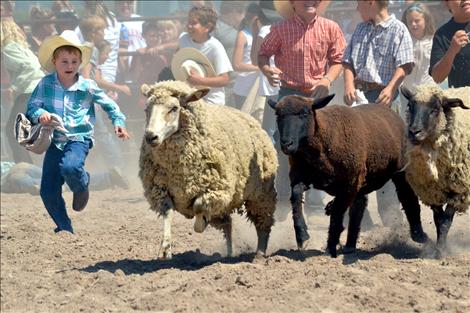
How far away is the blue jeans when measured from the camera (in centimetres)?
880

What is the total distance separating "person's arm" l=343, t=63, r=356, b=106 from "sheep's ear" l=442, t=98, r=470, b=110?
1485 millimetres

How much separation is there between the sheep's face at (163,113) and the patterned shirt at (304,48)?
79.3 inches

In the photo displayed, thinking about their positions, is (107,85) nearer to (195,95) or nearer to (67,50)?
(67,50)

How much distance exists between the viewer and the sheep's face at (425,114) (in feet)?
26.1

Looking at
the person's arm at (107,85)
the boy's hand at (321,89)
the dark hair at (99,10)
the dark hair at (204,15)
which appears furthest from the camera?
the dark hair at (99,10)

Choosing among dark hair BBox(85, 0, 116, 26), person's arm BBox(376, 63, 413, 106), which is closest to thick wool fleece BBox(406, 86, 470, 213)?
person's arm BBox(376, 63, 413, 106)

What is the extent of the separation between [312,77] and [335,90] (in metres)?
2.86

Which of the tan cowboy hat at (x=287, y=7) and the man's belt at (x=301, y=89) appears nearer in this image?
the man's belt at (x=301, y=89)

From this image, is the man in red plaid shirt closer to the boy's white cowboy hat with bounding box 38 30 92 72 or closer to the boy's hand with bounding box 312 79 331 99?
the boy's hand with bounding box 312 79 331 99

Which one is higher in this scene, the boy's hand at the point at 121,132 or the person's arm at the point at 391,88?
the person's arm at the point at 391,88

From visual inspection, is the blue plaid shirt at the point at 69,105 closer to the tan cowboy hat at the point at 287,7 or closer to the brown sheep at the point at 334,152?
the brown sheep at the point at 334,152

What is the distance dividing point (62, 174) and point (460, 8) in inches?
144

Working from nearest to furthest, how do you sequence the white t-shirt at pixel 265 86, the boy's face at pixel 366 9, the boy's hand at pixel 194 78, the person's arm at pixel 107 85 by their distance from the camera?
the boy's face at pixel 366 9
the boy's hand at pixel 194 78
the white t-shirt at pixel 265 86
the person's arm at pixel 107 85

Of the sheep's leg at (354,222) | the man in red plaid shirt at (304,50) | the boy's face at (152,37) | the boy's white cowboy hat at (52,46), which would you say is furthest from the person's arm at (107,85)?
the sheep's leg at (354,222)
